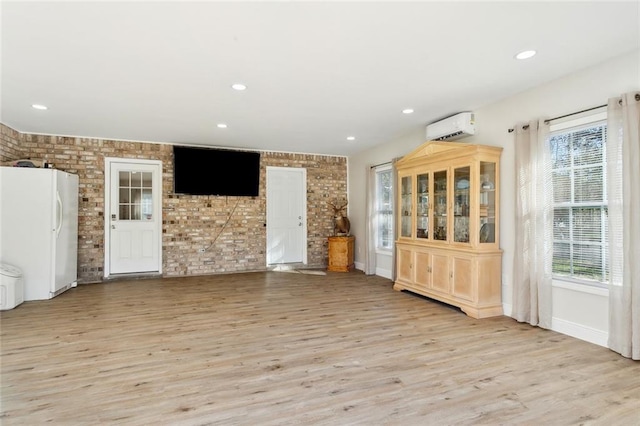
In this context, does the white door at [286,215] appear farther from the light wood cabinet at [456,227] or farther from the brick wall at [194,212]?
the light wood cabinet at [456,227]

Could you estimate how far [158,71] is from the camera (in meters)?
3.12

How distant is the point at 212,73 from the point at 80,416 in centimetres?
279

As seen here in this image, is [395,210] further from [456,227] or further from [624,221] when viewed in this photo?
[624,221]

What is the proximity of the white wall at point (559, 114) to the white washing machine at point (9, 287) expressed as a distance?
599 cm

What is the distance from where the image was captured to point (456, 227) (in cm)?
429

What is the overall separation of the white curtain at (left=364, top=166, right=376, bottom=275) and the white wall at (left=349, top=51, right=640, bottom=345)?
2.27 metres

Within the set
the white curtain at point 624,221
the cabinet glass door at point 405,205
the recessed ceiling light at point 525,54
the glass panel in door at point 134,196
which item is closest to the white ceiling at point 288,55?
the recessed ceiling light at point 525,54

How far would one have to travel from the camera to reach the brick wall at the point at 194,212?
227 inches

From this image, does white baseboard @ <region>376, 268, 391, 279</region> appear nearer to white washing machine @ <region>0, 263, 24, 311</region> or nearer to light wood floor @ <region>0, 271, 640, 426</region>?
light wood floor @ <region>0, 271, 640, 426</region>

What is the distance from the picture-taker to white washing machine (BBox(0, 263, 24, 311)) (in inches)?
163

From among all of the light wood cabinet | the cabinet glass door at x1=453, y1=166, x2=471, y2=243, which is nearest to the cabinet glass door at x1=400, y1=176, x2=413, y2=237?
the light wood cabinet

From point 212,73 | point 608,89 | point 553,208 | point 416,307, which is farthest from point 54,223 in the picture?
point 608,89

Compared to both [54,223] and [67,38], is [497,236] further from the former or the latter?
[54,223]

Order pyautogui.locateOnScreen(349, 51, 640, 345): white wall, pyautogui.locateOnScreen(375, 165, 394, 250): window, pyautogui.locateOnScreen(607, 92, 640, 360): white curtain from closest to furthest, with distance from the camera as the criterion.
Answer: pyautogui.locateOnScreen(607, 92, 640, 360): white curtain < pyautogui.locateOnScreen(349, 51, 640, 345): white wall < pyautogui.locateOnScreen(375, 165, 394, 250): window
